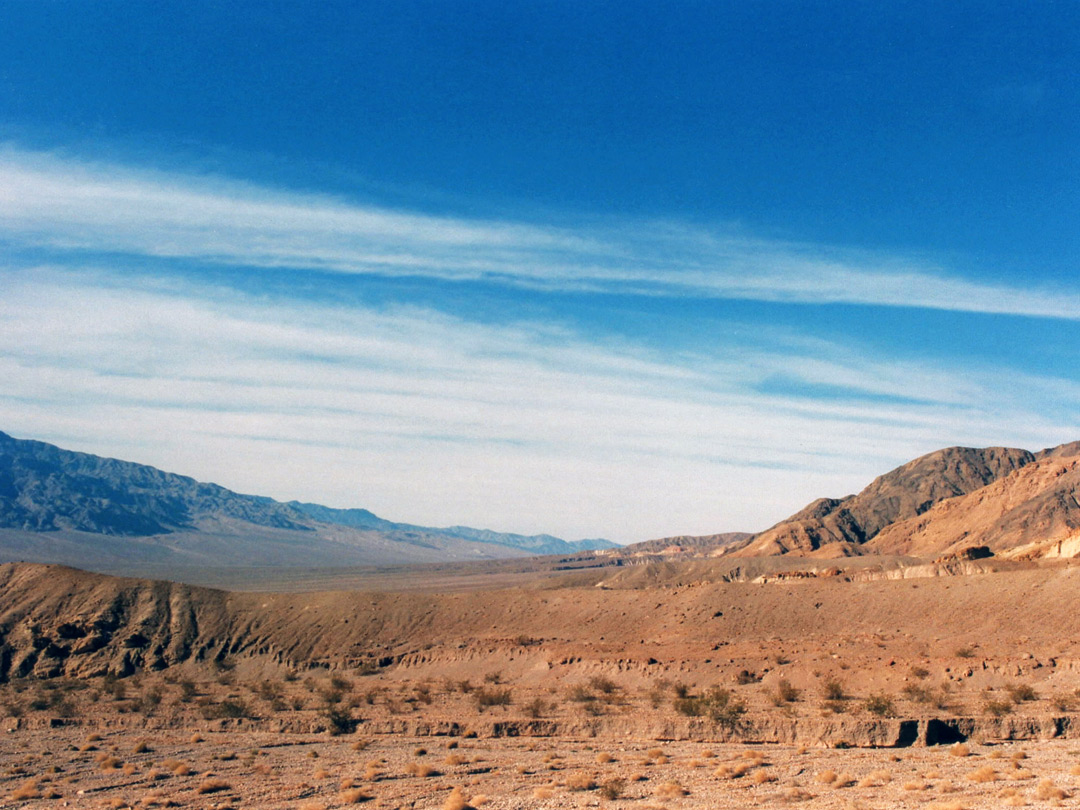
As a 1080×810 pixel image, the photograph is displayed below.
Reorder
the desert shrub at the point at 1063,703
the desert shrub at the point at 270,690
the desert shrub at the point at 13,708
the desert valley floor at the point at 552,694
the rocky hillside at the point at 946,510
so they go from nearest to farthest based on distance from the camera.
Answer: the desert valley floor at the point at 552,694, the desert shrub at the point at 1063,703, the desert shrub at the point at 13,708, the desert shrub at the point at 270,690, the rocky hillside at the point at 946,510

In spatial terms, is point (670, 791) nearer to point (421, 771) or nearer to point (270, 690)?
point (421, 771)

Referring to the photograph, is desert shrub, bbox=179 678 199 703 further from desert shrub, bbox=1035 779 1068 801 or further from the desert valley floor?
desert shrub, bbox=1035 779 1068 801

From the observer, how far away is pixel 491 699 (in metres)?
41.5

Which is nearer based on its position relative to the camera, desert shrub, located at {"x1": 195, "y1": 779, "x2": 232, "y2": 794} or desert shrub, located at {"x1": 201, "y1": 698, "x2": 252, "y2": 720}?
desert shrub, located at {"x1": 195, "y1": 779, "x2": 232, "y2": 794}

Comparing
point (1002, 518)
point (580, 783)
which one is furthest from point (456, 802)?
point (1002, 518)

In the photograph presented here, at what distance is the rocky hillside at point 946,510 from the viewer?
101 metres

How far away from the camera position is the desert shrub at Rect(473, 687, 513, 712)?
4104cm

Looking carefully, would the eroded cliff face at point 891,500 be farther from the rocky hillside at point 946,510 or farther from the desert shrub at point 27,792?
the desert shrub at point 27,792

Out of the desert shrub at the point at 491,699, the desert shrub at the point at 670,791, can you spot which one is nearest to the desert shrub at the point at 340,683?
the desert shrub at the point at 491,699

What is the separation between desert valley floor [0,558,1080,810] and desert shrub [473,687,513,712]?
0.23m

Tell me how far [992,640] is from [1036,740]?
66.7ft

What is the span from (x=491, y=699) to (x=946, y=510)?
9848 cm

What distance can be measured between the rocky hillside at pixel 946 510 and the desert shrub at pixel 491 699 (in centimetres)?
5548

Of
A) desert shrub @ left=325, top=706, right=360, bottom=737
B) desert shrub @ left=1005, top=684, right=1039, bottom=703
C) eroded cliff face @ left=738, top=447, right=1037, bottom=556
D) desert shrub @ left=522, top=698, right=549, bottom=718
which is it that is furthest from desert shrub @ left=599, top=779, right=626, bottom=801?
eroded cliff face @ left=738, top=447, right=1037, bottom=556
